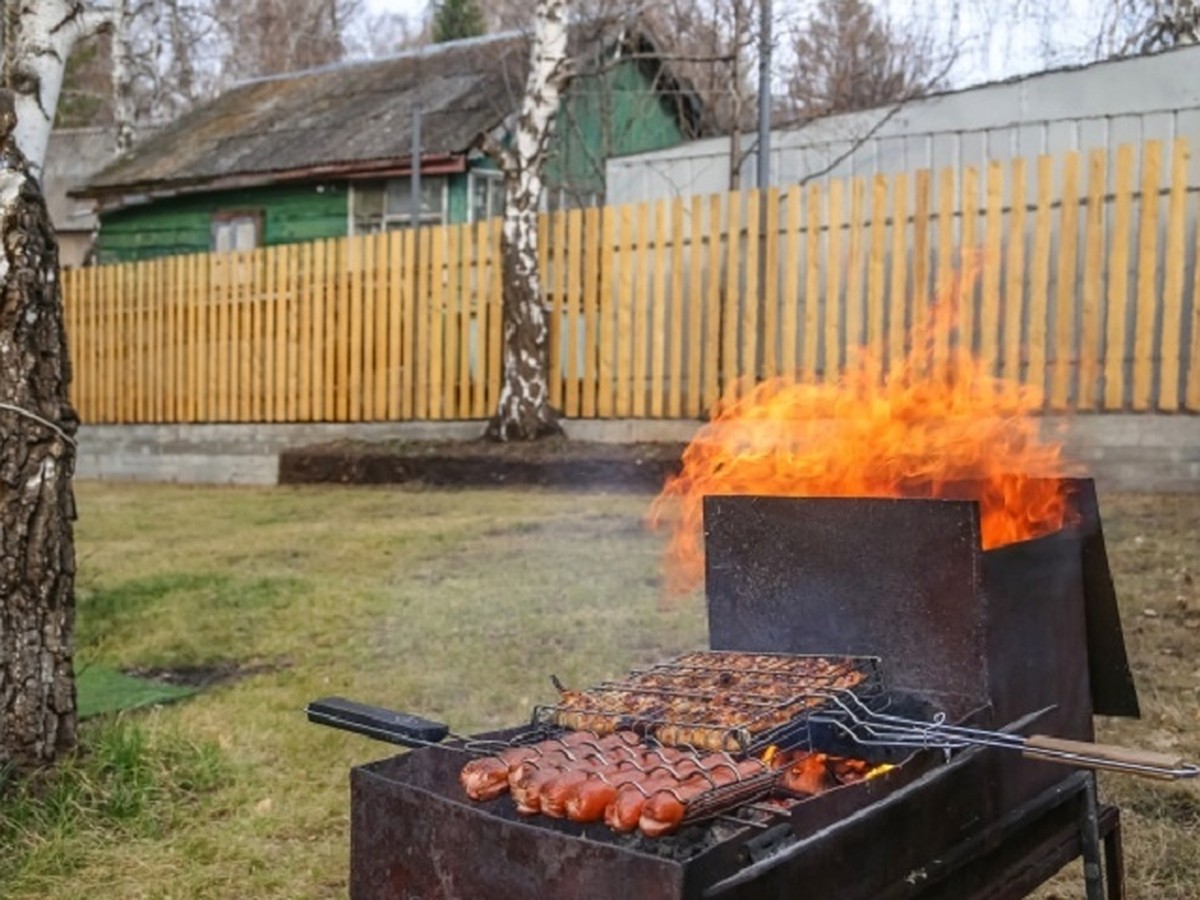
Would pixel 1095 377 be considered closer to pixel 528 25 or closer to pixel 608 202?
pixel 608 202

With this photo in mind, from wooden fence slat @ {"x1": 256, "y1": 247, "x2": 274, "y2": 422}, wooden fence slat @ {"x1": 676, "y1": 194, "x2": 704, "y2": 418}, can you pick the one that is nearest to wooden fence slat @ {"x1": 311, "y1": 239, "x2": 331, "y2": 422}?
wooden fence slat @ {"x1": 256, "y1": 247, "x2": 274, "y2": 422}

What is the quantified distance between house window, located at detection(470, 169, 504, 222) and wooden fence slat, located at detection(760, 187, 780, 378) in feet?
27.6

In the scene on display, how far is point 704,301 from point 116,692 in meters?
7.12

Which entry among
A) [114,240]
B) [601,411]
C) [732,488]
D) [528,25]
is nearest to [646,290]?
[601,411]

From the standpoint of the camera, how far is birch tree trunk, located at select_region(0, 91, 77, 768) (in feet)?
12.3

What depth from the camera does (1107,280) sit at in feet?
29.7

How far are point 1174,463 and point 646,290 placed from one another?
16.6 feet

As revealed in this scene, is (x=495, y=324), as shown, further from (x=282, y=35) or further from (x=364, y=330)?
(x=282, y=35)

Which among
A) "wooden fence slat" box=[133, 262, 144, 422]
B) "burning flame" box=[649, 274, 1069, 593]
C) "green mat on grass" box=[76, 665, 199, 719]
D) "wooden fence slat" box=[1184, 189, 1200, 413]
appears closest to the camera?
"burning flame" box=[649, 274, 1069, 593]

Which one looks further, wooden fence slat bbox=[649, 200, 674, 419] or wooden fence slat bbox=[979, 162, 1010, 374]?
wooden fence slat bbox=[649, 200, 674, 419]

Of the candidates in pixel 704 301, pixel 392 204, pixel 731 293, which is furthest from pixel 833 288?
pixel 392 204

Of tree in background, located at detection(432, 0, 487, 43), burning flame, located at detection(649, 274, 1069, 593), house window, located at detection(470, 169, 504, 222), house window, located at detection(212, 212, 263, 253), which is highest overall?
tree in background, located at detection(432, 0, 487, 43)

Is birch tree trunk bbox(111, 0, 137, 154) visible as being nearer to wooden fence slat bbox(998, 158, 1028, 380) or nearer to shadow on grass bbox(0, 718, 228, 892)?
wooden fence slat bbox(998, 158, 1028, 380)

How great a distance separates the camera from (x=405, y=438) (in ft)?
43.7
